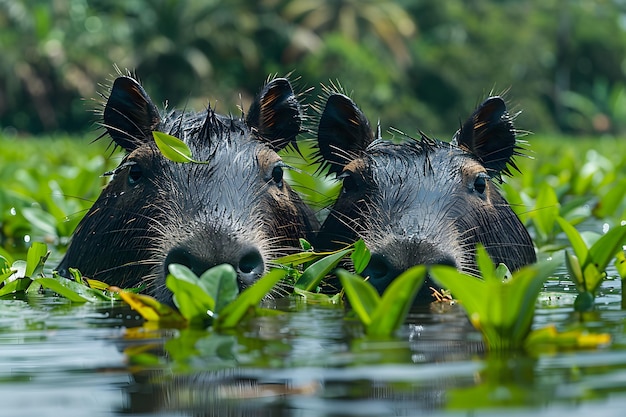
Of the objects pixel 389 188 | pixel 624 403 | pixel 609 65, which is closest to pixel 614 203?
pixel 389 188

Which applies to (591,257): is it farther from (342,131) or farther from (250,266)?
(342,131)

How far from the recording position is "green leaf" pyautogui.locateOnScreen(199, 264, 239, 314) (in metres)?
4.31

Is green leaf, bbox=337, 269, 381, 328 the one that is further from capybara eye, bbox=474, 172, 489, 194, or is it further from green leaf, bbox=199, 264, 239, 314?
capybara eye, bbox=474, 172, 489, 194

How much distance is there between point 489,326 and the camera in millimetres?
3695

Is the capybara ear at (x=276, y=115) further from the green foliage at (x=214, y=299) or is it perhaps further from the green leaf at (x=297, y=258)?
the green foliage at (x=214, y=299)

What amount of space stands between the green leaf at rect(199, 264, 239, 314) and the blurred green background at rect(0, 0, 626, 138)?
43675 millimetres

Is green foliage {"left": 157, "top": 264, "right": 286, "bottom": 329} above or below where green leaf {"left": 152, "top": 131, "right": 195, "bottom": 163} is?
below

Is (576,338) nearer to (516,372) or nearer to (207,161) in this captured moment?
(516,372)

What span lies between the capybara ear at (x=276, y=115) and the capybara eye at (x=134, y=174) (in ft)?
2.36

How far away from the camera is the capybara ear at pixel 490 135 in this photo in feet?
21.4

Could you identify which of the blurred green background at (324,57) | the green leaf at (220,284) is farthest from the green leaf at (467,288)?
the blurred green background at (324,57)

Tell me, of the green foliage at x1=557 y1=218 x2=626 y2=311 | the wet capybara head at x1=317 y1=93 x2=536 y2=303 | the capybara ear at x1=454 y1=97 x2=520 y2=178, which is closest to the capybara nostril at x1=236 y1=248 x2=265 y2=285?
the wet capybara head at x1=317 y1=93 x2=536 y2=303

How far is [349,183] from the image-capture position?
20.8 feet

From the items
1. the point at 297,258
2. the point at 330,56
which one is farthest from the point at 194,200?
the point at 330,56
